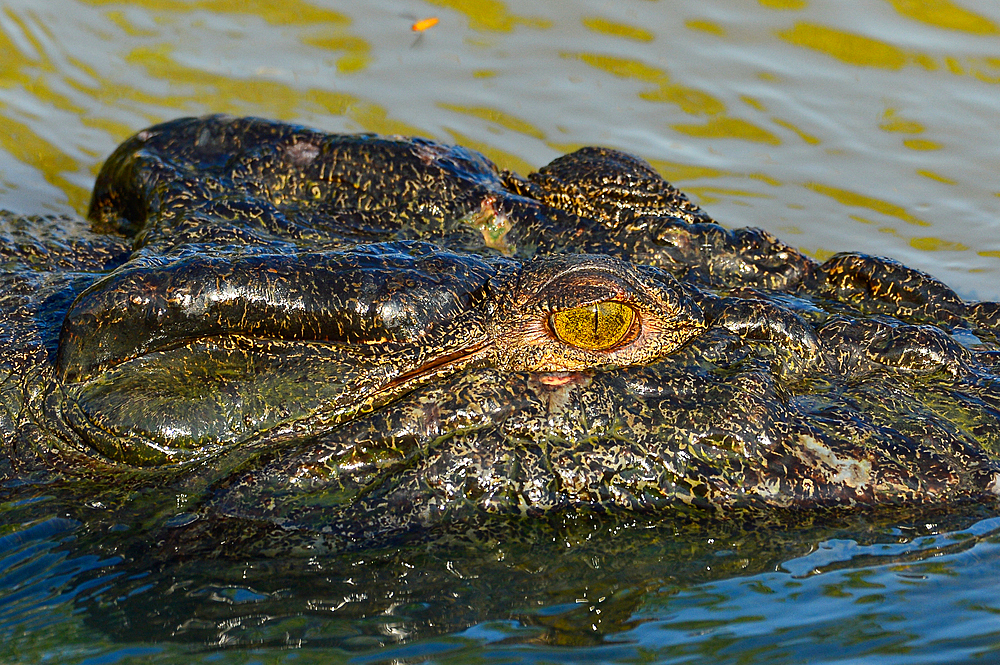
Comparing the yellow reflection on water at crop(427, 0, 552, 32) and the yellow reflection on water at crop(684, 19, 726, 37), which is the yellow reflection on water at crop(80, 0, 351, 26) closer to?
the yellow reflection on water at crop(427, 0, 552, 32)

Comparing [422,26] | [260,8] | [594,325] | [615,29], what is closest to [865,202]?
[615,29]

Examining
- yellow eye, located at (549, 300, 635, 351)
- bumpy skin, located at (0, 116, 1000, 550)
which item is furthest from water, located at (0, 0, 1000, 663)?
yellow eye, located at (549, 300, 635, 351)

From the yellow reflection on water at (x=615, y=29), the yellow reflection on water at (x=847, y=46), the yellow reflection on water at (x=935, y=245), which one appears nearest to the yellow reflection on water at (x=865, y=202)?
the yellow reflection on water at (x=935, y=245)

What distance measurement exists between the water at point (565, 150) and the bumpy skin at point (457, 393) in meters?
0.19

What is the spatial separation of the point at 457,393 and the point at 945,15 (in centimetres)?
875

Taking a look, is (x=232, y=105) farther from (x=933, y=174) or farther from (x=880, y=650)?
(x=880, y=650)

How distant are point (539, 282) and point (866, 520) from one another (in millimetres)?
1491

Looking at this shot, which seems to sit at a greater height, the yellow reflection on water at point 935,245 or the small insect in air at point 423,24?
the small insect in air at point 423,24

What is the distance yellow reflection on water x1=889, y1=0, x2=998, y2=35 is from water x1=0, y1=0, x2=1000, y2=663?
27 mm

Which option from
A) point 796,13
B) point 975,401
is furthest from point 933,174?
point 975,401

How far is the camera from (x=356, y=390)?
4.14m

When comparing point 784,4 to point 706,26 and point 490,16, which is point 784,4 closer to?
point 706,26

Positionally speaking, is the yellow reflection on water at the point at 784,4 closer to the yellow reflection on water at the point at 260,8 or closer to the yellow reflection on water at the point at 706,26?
the yellow reflection on water at the point at 706,26

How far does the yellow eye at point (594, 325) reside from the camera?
4152 millimetres
